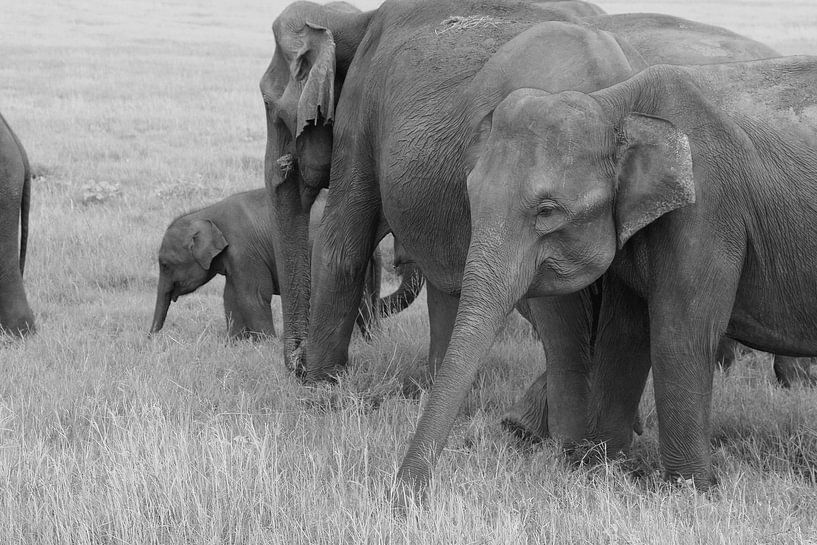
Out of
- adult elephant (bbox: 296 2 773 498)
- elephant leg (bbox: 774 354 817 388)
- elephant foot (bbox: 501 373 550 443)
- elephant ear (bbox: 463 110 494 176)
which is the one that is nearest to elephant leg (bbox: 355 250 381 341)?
adult elephant (bbox: 296 2 773 498)

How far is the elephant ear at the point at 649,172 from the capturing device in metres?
4.39

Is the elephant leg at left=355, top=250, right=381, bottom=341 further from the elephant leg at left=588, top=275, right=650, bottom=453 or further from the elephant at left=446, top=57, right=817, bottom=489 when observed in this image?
the elephant at left=446, top=57, right=817, bottom=489

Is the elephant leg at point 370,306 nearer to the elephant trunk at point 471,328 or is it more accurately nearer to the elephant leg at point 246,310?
the elephant leg at point 246,310

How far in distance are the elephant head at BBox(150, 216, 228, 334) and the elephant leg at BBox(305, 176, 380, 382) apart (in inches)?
116

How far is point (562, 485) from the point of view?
17.0 ft

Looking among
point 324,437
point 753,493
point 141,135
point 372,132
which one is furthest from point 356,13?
point 141,135

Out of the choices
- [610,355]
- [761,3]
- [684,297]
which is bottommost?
[761,3]

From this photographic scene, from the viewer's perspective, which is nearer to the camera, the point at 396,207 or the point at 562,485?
the point at 562,485

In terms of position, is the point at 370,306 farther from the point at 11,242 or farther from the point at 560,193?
the point at 560,193

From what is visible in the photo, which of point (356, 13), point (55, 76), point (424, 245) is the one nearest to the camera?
point (424, 245)

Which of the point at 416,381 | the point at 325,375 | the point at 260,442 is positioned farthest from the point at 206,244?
the point at 260,442

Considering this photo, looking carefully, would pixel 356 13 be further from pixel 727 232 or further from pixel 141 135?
pixel 141 135

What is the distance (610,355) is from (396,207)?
140 cm

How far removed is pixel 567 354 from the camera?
556cm
